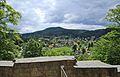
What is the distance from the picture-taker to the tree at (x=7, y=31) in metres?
18.5

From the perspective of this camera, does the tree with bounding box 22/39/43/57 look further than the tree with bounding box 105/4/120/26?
Yes

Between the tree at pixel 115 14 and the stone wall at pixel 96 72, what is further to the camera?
the tree at pixel 115 14

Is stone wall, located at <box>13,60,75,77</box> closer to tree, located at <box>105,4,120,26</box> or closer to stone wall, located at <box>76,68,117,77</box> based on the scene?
stone wall, located at <box>76,68,117,77</box>

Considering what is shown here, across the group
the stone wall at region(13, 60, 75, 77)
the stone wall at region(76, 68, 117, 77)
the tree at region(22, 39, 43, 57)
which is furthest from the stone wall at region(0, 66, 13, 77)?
the tree at region(22, 39, 43, 57)

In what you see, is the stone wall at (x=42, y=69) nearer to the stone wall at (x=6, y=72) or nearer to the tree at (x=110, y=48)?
the stone wall at (x=6, y=72)

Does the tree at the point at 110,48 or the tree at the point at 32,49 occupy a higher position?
the tree at the point at 110,48

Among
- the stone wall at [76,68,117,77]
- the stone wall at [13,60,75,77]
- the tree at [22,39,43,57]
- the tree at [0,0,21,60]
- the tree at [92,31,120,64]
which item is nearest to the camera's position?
the stone wall at [76,68,117,77]

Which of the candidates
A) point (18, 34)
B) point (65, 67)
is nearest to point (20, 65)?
point (65, 67)

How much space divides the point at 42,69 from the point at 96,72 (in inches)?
112

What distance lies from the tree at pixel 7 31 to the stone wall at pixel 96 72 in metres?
8.23

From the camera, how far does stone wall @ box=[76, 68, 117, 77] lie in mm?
11656

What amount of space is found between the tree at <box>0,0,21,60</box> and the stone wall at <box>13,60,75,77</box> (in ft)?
19.6

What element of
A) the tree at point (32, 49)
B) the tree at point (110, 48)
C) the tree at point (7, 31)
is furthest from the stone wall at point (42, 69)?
the tree at point (32, 49)

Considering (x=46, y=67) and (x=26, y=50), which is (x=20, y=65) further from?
(x=26, y=50)
